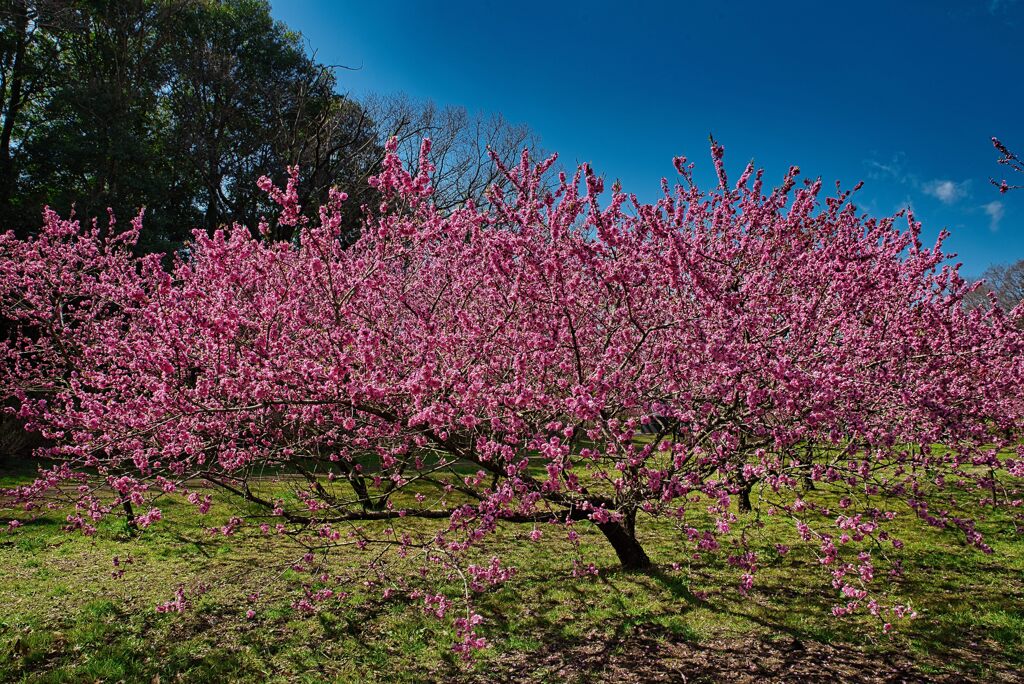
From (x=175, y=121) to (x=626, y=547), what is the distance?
85.0ft

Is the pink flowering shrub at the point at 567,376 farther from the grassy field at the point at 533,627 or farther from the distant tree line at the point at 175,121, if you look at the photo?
the distant tree line at the point at 175,121

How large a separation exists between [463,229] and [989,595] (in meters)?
7.03

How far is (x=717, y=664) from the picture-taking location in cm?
485

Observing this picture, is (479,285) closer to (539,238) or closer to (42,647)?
(539,238)

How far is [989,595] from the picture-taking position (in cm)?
619

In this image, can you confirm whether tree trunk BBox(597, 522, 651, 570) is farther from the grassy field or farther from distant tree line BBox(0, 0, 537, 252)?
distant tree line BBox(0, 0, 537, 252)

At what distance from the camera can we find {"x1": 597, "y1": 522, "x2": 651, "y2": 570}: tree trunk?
22.2 ft

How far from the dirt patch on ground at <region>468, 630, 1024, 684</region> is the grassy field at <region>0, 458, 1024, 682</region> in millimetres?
17

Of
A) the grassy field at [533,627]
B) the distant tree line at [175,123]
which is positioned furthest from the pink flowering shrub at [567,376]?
the distant tree line at [175,123]

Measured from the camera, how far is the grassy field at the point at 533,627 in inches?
190

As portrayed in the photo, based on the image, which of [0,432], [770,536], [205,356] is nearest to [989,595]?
[770,536]

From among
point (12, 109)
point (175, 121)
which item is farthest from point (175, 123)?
point (12, 109)

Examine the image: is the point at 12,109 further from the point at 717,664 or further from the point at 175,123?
the point at 717,664

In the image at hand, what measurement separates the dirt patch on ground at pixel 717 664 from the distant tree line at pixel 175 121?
16.8 metres
